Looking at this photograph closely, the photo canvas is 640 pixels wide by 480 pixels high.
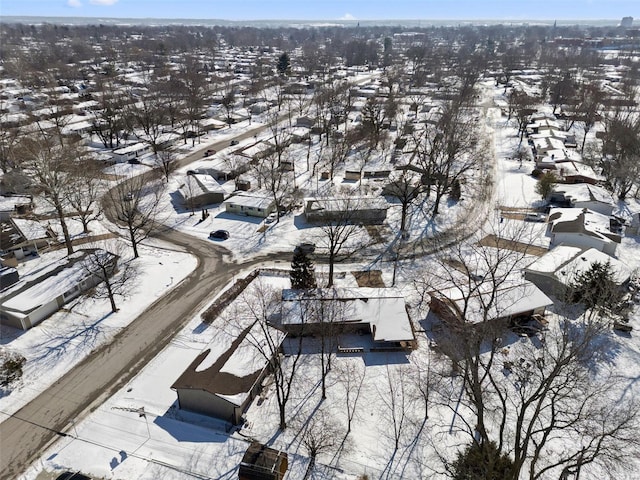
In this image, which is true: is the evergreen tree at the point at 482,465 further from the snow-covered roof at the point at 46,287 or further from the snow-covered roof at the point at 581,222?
the snow-covered roof at the point at 46,287

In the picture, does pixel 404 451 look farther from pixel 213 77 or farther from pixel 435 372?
pixel 213 77

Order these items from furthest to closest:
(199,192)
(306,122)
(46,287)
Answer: (306,122)
(199,192)
(46,287)

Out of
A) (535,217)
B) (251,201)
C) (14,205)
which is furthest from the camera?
(251,201)

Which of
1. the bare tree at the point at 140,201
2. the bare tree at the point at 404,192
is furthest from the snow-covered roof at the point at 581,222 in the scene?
the bare tree at the point at 140,201

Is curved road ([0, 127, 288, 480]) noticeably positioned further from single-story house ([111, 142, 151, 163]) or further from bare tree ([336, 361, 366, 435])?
single-story house ([111, 142, 151, 163])

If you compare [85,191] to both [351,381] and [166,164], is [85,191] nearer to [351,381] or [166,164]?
[166,164]

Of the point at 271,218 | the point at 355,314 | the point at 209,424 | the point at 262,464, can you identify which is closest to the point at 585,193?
the point at 355,314

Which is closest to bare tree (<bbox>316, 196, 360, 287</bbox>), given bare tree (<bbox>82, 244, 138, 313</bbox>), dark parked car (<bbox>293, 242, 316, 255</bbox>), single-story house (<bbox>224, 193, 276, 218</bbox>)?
dark parked car (<bbox>293, 242, 316, 255</bbox>)
